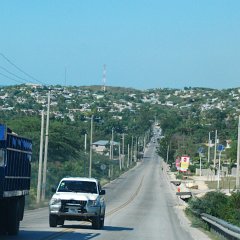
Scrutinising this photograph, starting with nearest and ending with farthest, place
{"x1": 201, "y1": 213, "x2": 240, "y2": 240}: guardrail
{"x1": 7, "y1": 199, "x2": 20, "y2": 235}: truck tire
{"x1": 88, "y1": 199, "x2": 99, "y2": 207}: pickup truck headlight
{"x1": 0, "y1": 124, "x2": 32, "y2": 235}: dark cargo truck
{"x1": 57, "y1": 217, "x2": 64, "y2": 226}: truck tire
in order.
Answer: {"x1": 0, "y1": 124, "x2": 32, "y2": 235}: dark cargo truck → {"x1": 201, "y1": 213, "x2": 240, "y2": 240}: guardrail → {"x1": 7, "y1": 199, "x2": 20, "y2": 235}: truck tire → {"x1": 88, "y1": 199, "x2": 99, "y2": 207}: pickup truck headlight → {"x1": 57, "y1": 217, "x2": 64, "y2": 226}: truck tire

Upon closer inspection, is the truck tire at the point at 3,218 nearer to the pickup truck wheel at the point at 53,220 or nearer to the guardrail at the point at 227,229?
the pickup truck wheel at the point at 53,220

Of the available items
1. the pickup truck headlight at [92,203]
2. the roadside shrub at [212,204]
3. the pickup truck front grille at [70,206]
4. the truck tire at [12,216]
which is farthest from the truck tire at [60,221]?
the roadside shrub at [212,204]

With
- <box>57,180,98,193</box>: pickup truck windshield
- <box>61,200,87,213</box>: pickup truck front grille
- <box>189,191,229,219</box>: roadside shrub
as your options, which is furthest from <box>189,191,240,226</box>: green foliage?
<box>61,200,87,213</box>: pickup truck front grille

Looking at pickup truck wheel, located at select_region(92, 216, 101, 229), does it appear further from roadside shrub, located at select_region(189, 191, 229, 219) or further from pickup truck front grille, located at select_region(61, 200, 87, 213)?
roadside shrub, located at select_region(189, 191, 229, 219)

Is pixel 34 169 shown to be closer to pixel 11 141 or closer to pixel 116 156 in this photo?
pixel 11 141

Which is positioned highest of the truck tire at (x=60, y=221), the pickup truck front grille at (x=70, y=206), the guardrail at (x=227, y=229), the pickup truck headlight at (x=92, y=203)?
the pickup truck headlight at (x=92, y=203)

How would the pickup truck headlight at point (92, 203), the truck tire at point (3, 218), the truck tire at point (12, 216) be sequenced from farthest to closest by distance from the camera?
1. the pickup truck headlight at point (92, 203)
2. the truck tire at point (12, 216)
3. the truck tire at point (3, 218)

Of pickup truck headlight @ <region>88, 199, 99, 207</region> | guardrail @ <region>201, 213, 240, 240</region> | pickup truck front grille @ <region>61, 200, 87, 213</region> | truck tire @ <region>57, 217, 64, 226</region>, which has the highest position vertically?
pickup truck headlight @ <region>88, 199, 99, 207</region>

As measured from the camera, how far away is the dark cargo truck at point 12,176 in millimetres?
20922

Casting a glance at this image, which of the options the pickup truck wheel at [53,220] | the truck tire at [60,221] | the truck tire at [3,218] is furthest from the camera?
the truck tire at [60,221]

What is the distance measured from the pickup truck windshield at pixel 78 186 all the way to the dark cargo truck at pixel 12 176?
14.3ft

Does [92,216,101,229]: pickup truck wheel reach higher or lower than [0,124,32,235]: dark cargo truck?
lower

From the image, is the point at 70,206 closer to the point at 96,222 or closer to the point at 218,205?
the point at 96,222

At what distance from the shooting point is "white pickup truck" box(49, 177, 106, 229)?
2928 cm
